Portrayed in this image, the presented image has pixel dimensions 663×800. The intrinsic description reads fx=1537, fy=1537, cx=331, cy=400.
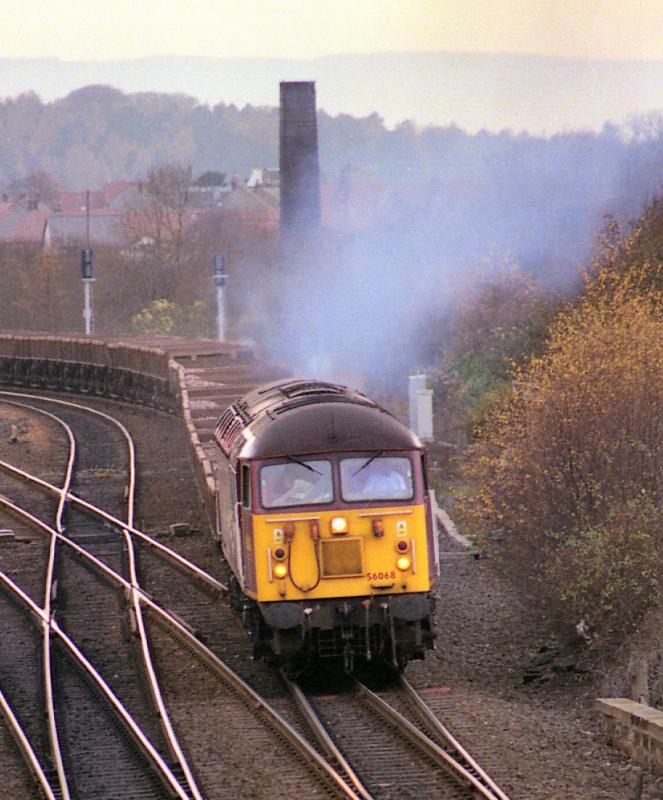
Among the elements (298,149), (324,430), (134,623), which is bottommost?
(134,623)

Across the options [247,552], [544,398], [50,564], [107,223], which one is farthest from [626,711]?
[107,223]

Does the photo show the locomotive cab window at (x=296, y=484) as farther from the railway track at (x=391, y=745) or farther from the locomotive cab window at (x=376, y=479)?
the railway track at (x=391, y=745)

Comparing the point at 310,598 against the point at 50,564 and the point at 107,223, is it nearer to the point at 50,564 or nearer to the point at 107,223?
the point at 50,564

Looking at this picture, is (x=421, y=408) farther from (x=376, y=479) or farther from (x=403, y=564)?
(x=403, y=564)

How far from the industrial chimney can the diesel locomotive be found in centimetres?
3019

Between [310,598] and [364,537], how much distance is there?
2.50 ft

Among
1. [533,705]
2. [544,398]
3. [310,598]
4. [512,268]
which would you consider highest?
[512,268]

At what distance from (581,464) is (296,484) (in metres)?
5.57

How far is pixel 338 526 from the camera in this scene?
47.2 ft

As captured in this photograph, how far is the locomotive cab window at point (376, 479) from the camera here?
47.8ft

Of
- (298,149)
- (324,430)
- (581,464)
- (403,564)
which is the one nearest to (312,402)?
(324,430)

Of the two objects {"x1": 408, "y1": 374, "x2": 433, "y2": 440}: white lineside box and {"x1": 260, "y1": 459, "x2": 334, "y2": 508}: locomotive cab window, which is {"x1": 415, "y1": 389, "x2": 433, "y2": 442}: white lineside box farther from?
{"x1": 260, "y1": 459, "x2": 334, "y2": 508}: locomotive cab window

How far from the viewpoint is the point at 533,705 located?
48.0 feet

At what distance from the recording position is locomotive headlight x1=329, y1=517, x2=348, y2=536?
47.2ft
